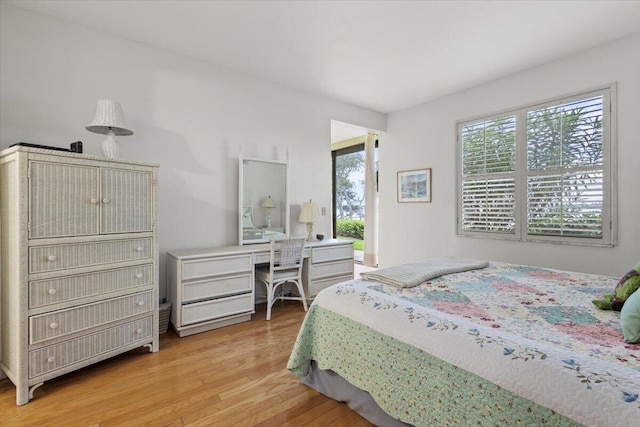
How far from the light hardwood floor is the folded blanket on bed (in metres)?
Answer: 0.79

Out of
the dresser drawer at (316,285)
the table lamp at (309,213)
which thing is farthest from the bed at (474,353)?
the table lamp at (309,213)

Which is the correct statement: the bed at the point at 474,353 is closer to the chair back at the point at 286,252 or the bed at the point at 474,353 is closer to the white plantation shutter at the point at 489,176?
the chair back at the point at 286,252

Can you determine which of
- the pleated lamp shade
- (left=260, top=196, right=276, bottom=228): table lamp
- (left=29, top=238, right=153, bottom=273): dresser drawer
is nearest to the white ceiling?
the pleated lamp shade

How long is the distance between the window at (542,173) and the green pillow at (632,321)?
82.4 inches

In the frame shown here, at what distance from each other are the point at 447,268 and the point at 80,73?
3395 mm

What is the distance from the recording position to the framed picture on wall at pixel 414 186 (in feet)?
14.5

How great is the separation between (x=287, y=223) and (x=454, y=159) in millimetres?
2364

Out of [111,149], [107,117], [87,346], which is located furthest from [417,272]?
[107,117]

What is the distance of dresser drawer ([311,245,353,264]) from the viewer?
12.0 ft

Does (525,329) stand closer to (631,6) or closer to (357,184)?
(631,6)

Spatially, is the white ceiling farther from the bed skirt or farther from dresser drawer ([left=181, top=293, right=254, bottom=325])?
the bed skirt

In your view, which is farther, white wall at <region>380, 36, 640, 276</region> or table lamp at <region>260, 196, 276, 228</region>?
table lamp at <region>260, 196, 276, 228</region>

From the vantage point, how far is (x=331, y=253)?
12.5ft

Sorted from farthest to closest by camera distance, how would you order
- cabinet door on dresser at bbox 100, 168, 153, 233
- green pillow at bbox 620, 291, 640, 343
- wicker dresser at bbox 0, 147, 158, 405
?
1. cabinet door on dresser at bbox 100, 168, 153, 233
2. wicker dresser at bbox 0, 147, 158, 405
3. green pillow at bbox 620, 291, 640, 343
